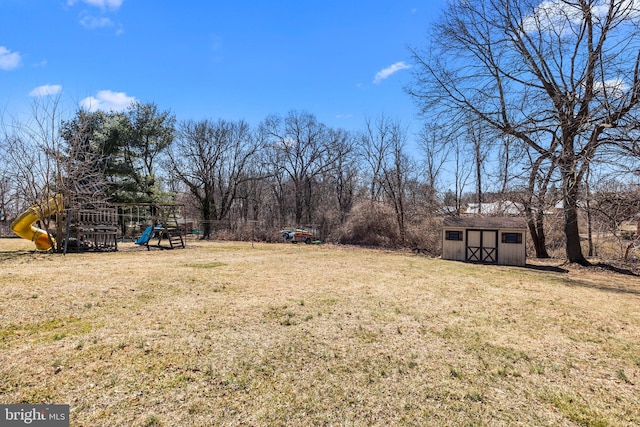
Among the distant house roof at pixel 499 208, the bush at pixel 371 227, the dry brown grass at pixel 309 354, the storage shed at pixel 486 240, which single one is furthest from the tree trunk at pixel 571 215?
the bush at pixel 371 227

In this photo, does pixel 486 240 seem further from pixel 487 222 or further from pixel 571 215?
pixel 571 215

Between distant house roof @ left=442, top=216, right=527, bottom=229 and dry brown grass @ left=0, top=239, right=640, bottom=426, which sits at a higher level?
distant house roof @ left=442, top=216, right=527, bottom=229

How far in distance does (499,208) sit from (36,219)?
2014cm

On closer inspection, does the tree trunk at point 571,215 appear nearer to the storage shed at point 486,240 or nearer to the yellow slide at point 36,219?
the storage shed at point 486,240

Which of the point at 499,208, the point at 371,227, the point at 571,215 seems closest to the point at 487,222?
the point at 571,215

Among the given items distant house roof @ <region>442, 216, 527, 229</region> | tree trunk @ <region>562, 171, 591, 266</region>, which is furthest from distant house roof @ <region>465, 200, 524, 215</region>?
tree trunk @ <region>562, 171, 591, 266</region>

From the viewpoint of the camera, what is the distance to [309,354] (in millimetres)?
3447

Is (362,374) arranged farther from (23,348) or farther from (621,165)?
(621,165)

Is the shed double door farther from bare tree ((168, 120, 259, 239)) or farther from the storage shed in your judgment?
bare tree ((168, 120, 259, 239))

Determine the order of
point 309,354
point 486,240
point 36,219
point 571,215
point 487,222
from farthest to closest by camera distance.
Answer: point 487,222, point 486,240, point 36,219, point 571,215, point 309,354

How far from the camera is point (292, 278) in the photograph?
7676 mm

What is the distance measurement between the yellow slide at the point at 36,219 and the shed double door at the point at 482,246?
51.8ft

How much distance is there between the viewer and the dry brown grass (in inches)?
97.3

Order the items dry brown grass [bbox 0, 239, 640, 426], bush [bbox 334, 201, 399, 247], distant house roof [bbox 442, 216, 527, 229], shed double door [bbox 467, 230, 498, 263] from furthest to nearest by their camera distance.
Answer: bush [bbox 334, 201, 399, 247] → shed double door [bbox 467, 230, 498, 263] → distant house roof [bbox 442, 216, 527, 229] → dry brown grass [bbox 0, 239, 640, 426]
